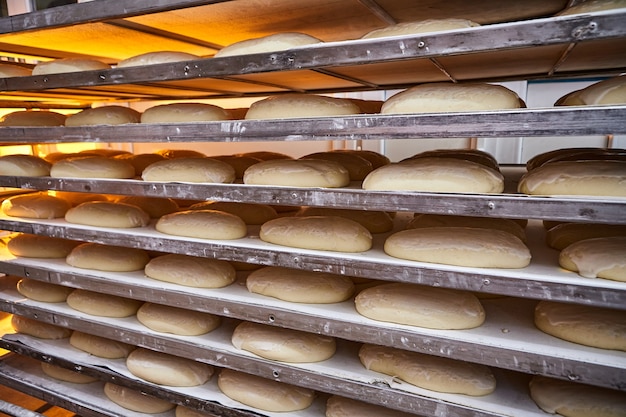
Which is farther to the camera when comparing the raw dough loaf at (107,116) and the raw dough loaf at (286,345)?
the raw dough loaf at (107,116)

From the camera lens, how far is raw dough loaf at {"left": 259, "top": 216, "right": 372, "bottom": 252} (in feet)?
4.32

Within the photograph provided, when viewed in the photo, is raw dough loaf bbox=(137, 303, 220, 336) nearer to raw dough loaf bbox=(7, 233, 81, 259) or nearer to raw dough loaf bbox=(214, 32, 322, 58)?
raw dough loaf bbox=(7, 233, 81, 259)

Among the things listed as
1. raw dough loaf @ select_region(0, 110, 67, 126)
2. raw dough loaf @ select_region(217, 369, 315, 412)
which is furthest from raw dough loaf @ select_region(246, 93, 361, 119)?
raw dough loaf @ select_region(0, 110, 67, 126)

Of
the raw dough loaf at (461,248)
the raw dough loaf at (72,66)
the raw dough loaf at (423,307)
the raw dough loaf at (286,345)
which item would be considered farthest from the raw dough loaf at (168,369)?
the raw dough loaf at (72,66)

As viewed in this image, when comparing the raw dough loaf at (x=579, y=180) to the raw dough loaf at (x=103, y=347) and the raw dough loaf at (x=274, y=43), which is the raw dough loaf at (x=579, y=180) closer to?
the raw dough loaf at (x=274, y=43)

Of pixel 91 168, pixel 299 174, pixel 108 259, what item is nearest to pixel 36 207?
pixel 91 168

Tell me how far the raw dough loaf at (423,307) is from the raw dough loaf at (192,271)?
1.83ft

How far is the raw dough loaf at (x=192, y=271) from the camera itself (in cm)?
152

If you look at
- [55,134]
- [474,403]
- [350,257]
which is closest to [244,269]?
[350,257]

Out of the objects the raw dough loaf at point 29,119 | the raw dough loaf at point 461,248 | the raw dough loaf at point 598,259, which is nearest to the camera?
the raw dough loaf at point 598,259

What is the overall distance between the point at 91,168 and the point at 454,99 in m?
1.56

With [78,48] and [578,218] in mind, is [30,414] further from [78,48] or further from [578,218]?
[578,218]

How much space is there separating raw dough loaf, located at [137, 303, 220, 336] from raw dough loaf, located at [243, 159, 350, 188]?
61 cm

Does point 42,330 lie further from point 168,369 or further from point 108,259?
point 168,369
